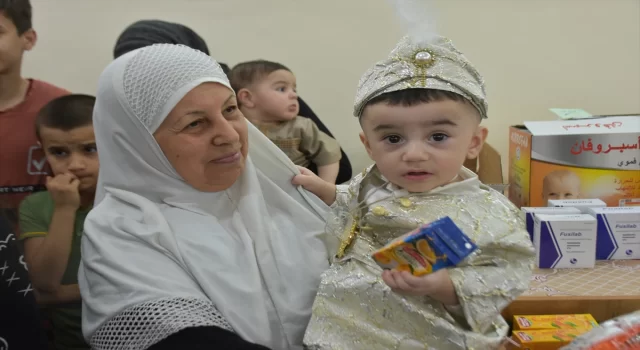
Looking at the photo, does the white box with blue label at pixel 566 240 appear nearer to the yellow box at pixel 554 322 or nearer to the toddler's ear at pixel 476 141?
the yellow box at pixel 554 322

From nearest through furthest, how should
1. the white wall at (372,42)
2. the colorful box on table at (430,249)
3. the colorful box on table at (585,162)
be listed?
the colorful box on table at (430,249), the colorful box on table at (585,162), the white wall at (372,42)

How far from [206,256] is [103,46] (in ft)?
6.49

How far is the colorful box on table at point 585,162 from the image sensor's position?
173 cm

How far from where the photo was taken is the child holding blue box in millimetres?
897

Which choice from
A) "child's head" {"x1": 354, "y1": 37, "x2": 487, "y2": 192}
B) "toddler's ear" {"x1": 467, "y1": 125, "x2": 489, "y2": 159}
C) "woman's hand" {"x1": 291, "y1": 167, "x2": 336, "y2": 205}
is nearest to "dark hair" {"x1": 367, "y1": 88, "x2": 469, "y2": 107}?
"child's head" {"x1": 354, "y1": 37, "x2": 487, "y2": 192}

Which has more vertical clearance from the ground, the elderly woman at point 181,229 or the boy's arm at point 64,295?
the elderly woman at point 181,229

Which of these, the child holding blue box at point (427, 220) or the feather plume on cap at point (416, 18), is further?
the feather plume on cap at point (416, 18)

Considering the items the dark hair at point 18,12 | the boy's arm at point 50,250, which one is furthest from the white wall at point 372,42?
the boy's arm at point 50,250

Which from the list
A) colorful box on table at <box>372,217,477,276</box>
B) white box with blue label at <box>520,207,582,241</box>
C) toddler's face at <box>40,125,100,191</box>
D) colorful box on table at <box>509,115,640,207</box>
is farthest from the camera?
colorful box on table at <box>509,115,640,207</box>

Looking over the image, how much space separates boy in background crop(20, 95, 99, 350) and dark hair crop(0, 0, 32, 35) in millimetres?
302

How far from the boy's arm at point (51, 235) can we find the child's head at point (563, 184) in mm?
1488

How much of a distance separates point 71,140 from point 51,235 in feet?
0.82

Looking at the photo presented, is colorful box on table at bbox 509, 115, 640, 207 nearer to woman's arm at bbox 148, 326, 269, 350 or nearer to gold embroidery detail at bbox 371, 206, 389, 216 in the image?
gold embroidery detail at bbox 371, 206, 389, 216

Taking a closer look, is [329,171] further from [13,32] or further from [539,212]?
[13,32]
